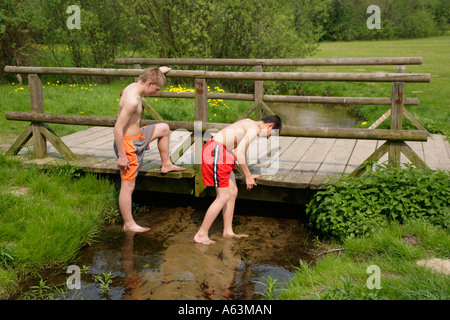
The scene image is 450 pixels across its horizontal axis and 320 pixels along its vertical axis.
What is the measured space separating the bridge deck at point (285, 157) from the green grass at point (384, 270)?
0.98 meters

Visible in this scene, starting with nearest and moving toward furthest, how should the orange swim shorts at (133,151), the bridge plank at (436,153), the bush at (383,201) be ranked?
the bush at (383,201), the orange swim shorts at (133,151), the bridge plank at (436,153)

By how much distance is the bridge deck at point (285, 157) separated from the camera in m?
5.27

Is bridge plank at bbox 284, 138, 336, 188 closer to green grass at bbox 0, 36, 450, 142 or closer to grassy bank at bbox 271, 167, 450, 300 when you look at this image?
grassy bank at bbox 271, 167, 450, 300

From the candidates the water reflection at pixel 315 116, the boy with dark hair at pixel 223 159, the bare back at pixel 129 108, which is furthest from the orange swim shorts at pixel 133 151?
the water reflection at pixel 315 116

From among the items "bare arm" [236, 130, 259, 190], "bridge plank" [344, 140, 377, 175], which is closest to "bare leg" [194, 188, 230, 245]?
"bare arm" [236, 130, 259, 190]

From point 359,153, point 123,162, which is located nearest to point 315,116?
point 359,153

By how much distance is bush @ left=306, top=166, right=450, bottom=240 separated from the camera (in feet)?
14.2

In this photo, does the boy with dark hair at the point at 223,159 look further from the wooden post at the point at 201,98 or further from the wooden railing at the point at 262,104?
the wooden post at the point at 201,98

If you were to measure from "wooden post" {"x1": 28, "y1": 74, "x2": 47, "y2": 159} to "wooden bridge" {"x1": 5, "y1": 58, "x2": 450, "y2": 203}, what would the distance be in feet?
0.04

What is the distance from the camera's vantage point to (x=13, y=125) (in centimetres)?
823

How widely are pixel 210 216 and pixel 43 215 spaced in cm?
167
